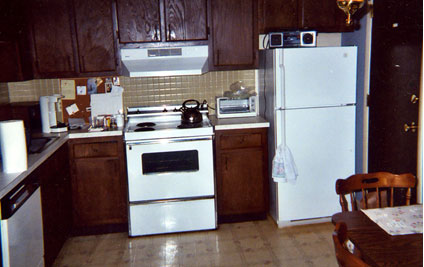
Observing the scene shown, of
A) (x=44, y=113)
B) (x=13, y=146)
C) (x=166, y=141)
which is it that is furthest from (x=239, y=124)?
(x=13, y=146)

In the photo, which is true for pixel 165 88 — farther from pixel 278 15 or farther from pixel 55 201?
pixel 55 201

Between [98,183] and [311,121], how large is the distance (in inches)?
74.7

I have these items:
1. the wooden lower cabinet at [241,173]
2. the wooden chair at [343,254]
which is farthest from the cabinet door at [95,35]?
the wooden chair at [343,254]

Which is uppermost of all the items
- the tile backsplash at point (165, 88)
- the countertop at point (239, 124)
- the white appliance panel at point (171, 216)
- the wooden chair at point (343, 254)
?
the tile backsplash at point (165, 88)

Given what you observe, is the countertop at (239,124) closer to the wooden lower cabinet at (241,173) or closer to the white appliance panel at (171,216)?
the wooden lower cabinet at (241,173)

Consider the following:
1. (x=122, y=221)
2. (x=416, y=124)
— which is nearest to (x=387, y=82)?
(x=416, y=124)

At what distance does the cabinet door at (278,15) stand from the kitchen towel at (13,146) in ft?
7.44

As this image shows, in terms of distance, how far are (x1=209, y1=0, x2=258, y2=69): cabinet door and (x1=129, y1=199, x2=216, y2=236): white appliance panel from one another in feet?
4.21

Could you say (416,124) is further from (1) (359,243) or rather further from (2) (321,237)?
(1) (359,243)

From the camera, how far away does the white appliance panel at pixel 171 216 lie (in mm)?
3500

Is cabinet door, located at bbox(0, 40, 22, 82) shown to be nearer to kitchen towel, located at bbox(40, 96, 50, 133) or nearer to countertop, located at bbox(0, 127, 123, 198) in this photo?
kitchen towel, located at bbox(40, 96, 50, 133)

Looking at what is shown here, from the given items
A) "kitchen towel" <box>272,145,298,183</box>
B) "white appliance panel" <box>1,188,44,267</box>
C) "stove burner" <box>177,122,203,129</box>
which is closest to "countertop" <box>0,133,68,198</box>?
"white appliance panel" <box>1,188,44,267</box>

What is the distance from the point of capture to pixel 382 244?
1.59 meters

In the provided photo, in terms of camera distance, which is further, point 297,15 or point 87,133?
point 297,15
